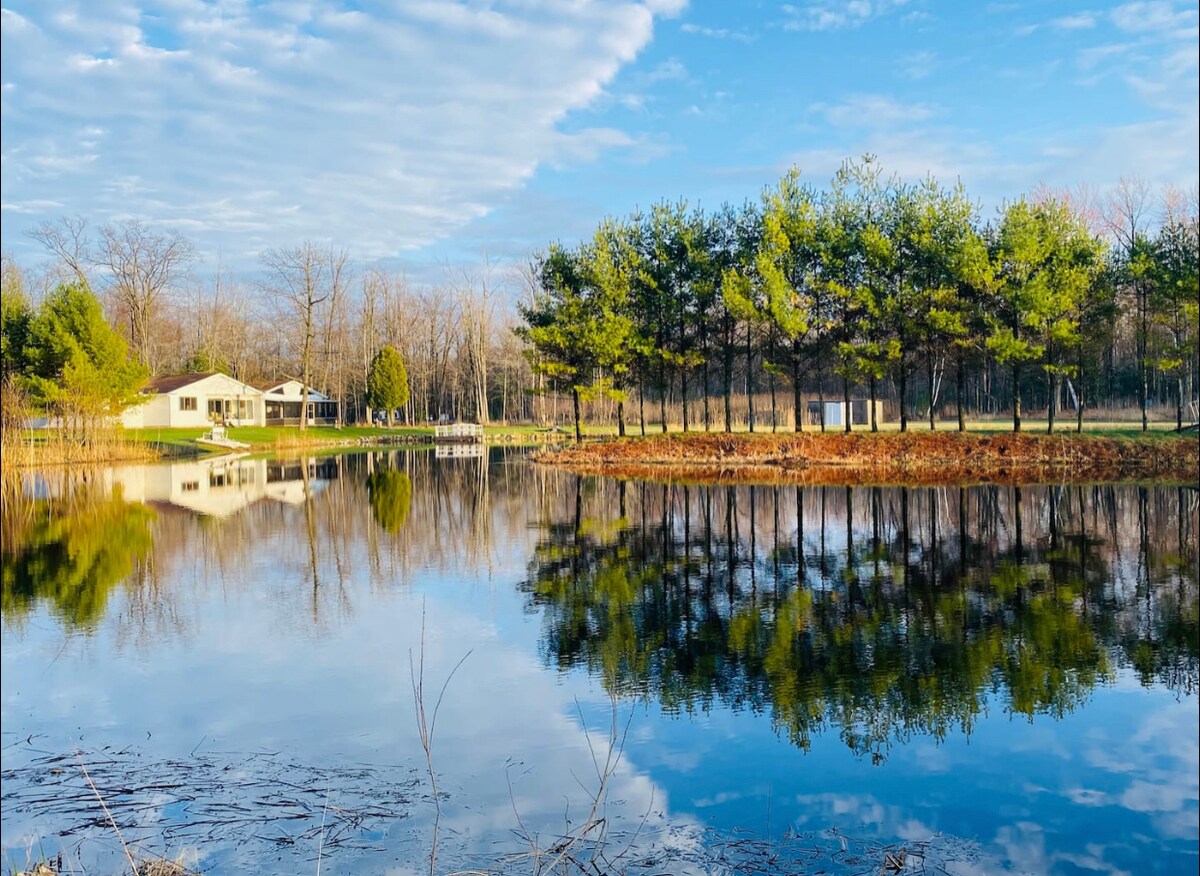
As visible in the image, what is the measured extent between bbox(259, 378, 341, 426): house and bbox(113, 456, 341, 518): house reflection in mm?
30191

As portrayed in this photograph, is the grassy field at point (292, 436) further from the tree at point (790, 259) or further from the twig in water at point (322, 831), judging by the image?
the twig in water at point (322, 831)

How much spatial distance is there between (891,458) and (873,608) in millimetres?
22962

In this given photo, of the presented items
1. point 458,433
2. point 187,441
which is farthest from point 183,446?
point 458,433

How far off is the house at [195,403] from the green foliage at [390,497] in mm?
32511

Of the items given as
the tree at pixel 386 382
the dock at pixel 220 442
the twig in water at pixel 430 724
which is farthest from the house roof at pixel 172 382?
the twig in water at pixel 430 724

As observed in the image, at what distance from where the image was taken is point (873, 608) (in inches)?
452

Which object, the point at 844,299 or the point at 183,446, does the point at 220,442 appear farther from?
the point at 844,299

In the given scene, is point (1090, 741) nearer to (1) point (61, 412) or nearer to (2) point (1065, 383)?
(1) point (61, 412)

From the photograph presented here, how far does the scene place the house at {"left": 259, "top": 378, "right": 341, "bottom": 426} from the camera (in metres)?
71.5

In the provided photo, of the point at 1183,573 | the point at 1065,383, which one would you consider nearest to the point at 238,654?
the point at 1183,573

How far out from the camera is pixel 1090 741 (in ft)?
23.7

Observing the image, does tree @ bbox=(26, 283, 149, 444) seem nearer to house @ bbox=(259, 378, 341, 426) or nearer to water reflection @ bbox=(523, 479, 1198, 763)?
water reflection @ bbox=(523, 479, 1198, 763)

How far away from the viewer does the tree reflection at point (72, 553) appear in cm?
1250

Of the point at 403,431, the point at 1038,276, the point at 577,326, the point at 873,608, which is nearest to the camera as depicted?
the point at 873,608
